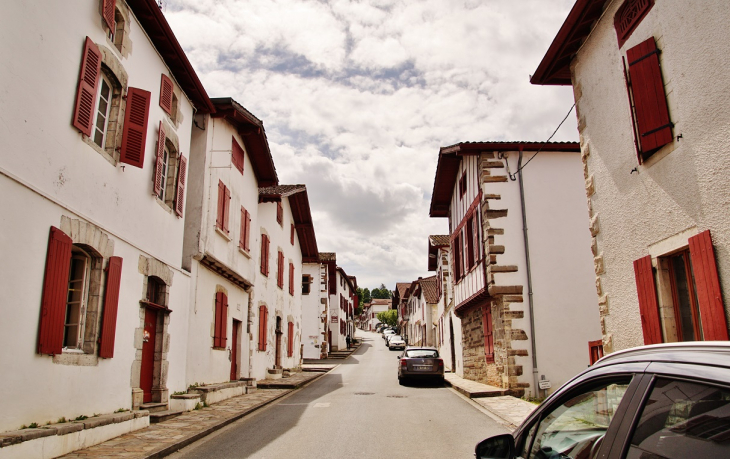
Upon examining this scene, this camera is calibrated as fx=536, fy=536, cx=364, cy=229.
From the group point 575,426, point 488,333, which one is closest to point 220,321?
point 488,333

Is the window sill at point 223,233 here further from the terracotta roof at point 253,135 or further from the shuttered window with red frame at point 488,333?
the shuttered window with red frame at point 488,333

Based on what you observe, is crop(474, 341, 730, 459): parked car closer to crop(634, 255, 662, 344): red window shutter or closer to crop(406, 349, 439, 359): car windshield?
crop(634, 255, 662, 344): red window shutter

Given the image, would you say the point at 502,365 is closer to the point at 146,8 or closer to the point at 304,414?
the point at 304,414

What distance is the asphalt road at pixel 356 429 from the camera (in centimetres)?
766

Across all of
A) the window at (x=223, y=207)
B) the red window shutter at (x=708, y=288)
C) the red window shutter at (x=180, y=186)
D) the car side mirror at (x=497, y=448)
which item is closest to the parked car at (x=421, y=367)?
the window at (x=223, y=207)

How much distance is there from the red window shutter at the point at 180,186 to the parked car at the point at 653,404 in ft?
34.5

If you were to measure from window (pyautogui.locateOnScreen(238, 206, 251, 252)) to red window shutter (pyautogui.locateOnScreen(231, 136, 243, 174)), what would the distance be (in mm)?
1354

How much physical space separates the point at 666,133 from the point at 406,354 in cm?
1385

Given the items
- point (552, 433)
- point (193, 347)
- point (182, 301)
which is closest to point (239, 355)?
point (193, 347)

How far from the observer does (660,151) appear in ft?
21.9

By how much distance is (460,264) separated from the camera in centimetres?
1958

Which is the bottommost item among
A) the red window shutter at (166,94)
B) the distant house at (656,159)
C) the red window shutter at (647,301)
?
the red window shutter at (647,301)

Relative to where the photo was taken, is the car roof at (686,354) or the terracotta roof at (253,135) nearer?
the car roof at (686,354)

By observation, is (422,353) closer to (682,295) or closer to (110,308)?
(110,308)
